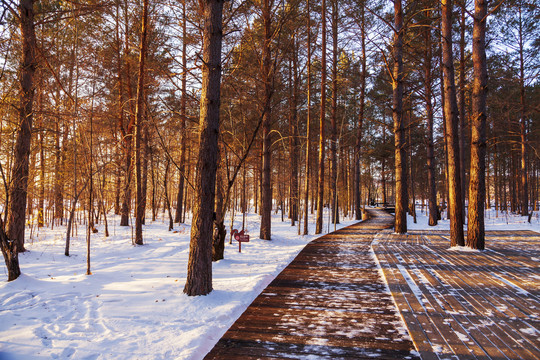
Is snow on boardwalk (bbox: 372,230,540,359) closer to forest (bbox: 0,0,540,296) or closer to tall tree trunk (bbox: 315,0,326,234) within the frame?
forest (bbox: 0,0,540,296)

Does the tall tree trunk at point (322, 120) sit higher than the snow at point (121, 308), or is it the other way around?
the tall tree trunk at point (322, 120)

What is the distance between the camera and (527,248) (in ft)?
27.9

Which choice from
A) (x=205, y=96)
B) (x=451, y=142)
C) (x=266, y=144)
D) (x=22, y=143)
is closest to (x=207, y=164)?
(x=205, y=96)

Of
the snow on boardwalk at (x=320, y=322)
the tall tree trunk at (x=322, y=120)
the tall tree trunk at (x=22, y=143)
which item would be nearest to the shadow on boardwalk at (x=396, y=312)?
the snow on boardwalk at (x=320, y=322)

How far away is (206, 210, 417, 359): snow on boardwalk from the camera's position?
9.76ft

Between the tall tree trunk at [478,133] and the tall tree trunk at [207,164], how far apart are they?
315 inches

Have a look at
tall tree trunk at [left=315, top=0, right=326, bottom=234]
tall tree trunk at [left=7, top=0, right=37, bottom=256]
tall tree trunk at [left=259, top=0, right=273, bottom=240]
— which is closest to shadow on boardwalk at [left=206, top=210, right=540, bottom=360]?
tall tree trunk at [left=259, top=0, right=273, bottom=240]

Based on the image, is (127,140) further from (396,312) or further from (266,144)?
(396,312)

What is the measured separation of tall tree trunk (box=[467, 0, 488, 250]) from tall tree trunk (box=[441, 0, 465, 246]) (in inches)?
13.8

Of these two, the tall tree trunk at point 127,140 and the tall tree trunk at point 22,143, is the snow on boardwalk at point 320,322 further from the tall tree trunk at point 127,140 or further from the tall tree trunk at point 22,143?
the tall tree trunk at point 127,140

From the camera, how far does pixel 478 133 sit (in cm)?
864

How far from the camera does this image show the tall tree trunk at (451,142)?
9016mm

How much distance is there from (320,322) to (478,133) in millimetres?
8131

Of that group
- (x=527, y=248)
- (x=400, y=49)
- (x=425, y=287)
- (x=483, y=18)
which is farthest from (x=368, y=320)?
(x=400, y=49)
